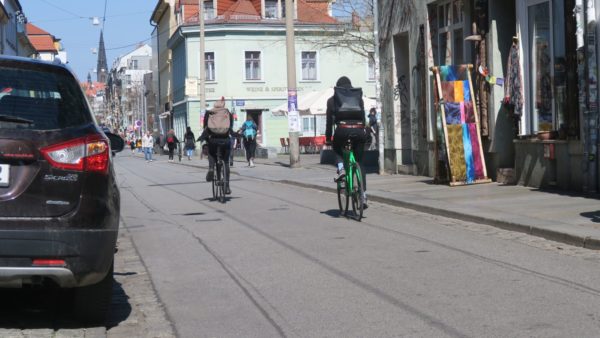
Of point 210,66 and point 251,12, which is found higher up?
point 251,12

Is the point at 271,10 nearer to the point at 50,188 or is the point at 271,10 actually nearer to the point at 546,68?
the point at 546,68

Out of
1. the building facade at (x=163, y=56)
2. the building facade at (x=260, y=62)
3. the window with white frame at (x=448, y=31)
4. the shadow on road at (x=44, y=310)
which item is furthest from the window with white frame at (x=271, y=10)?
the shadow on road at (x=44, y=310)

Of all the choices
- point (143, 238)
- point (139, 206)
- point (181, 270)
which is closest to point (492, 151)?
point (139, 206)

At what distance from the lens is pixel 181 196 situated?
17.5 meters

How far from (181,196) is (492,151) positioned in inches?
250

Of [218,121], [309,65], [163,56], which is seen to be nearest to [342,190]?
[218,121]

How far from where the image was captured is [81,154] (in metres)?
5.27

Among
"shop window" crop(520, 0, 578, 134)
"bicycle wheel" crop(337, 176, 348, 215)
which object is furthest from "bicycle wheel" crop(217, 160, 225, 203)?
"shop window" crop(520, 0, 578, 134)

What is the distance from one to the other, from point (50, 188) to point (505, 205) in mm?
8550

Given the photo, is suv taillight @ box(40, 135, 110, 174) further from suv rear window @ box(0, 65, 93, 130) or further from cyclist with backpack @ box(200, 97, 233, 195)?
cyclist with backpack @ box(200, 97, 233, 195)

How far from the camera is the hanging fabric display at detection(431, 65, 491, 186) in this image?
628 inches

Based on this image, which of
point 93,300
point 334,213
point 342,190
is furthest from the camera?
point 334,213

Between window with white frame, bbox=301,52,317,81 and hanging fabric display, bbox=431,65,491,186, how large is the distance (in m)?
41.5

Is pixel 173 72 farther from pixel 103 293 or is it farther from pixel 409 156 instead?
pixel 103 293
